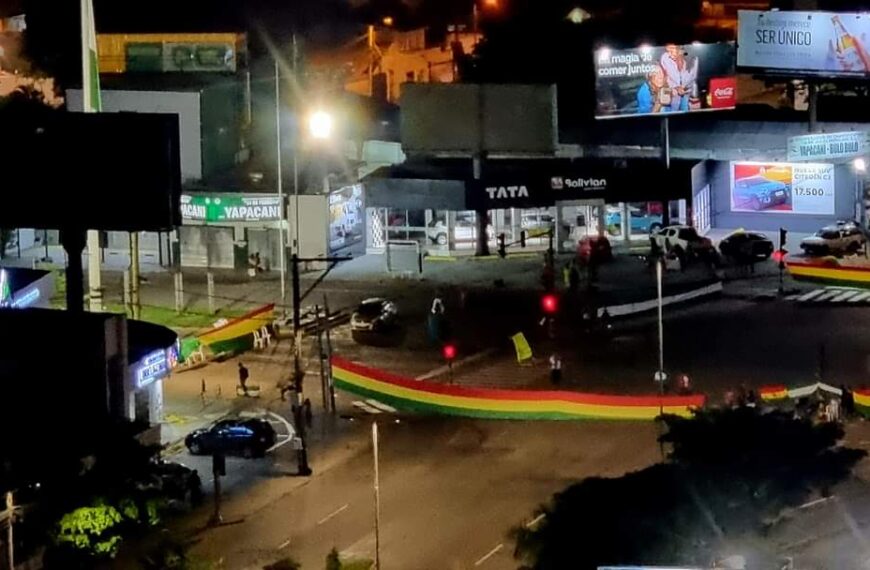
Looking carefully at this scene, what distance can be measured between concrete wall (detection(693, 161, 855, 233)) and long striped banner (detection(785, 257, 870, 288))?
7.80m

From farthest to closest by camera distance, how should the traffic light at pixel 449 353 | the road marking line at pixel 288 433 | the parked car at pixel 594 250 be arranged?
1. the parked car at pixel 594 250
2. the traffic light at pixel 449 353
3. the road marking line at pixel 288 433

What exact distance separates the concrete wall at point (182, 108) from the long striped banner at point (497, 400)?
76.4 feet

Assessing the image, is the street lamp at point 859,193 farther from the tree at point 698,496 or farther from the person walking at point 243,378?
the tree at point 698,496

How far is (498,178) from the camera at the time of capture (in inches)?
2093

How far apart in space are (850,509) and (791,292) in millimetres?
19852

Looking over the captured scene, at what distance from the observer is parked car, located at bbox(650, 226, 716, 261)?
50344mm

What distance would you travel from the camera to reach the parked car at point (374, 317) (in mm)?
41062

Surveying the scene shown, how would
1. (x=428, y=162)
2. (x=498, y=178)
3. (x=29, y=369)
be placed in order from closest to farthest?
(x=29, y=369)
(x=498, y=178)
(x=428, y=162)

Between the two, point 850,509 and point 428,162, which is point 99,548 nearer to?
point 850,509

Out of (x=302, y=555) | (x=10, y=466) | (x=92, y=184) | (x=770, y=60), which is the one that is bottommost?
(x=302, y=555)

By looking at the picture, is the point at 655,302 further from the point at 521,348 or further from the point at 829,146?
the point at 829,146

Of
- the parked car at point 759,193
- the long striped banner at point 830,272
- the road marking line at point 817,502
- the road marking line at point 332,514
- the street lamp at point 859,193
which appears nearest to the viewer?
the road marking line at point 817,502

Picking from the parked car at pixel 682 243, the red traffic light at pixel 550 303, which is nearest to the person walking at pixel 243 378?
the red traffic light at pixel 550 303

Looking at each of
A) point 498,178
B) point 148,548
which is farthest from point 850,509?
point 498,178
